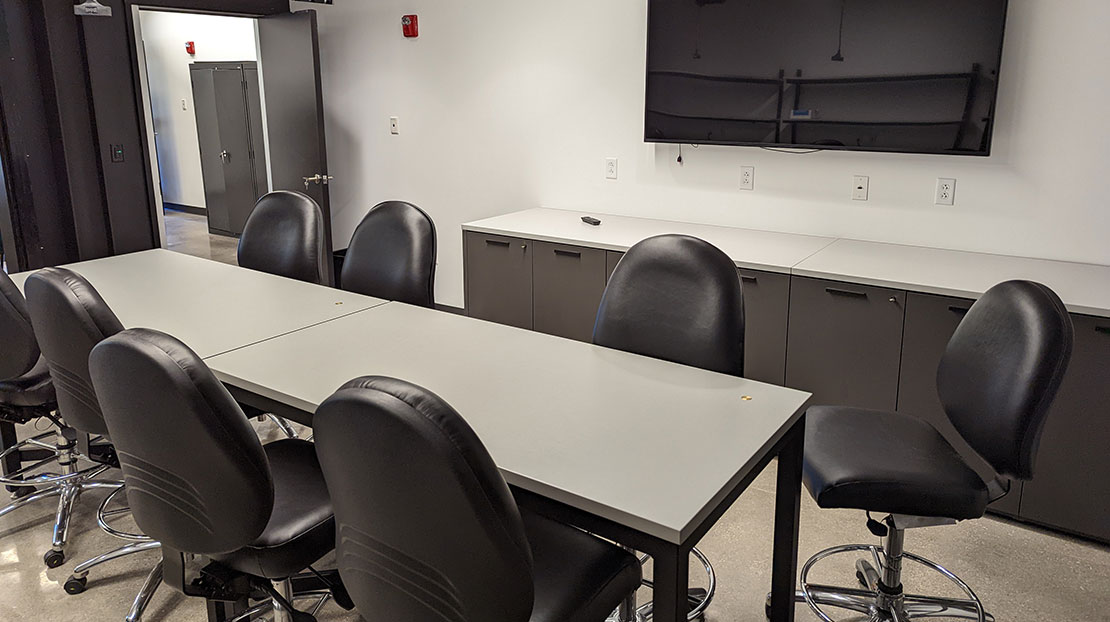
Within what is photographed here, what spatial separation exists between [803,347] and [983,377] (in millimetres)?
1134

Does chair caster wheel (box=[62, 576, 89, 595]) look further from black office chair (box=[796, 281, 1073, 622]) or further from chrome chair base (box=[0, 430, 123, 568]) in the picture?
black office chair (box=[796, 281, 1073, 622])

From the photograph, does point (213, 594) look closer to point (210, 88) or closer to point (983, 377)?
point (983, 377)

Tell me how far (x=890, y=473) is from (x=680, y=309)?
695 millimetres

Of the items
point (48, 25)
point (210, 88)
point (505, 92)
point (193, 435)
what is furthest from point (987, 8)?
point (210, 88)

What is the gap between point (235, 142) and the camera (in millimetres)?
7352

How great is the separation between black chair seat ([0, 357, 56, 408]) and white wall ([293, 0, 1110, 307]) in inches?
105

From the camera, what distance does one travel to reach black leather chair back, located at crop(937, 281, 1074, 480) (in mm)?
1833

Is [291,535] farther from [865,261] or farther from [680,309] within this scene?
[865,261]

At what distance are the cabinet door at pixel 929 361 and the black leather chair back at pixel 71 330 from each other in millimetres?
2565

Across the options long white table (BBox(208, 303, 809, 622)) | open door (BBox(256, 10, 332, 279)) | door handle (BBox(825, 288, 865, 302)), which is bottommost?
long white table (BBox(208, 303, 809, 622))

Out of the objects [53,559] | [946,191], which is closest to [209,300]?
[53,559]

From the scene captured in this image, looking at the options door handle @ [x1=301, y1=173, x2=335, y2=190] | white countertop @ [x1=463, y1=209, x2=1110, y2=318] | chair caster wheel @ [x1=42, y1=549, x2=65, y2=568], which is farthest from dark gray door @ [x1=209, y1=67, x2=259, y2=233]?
chair caster wheel @ [x1=42, y1=549, x2=65, y2=568]

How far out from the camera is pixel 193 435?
1590 millimetres

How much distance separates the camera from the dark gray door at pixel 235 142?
23.6ft
